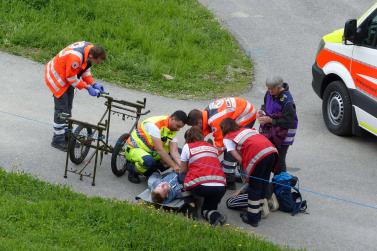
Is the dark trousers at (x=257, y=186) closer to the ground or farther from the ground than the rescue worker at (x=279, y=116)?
closer to the ground

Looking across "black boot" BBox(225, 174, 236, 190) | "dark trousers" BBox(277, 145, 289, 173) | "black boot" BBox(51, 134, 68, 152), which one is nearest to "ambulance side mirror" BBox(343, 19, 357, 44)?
"dark trousers" BBox(277, 145, 289, 173)

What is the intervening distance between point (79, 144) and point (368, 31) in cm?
446

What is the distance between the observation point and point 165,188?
29.0 feet

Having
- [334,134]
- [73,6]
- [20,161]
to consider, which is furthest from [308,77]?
[20,161]

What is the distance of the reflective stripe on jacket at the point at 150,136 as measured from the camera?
31.1ft

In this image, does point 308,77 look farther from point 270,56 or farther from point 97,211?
point 97,211

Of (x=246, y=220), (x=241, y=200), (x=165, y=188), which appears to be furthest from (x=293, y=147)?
(x=165, y=188)

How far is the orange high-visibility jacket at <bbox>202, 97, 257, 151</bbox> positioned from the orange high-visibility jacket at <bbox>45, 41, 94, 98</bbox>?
1.67 metres

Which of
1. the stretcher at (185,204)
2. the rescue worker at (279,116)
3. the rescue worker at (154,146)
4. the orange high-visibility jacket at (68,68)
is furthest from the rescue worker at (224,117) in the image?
the orange high-visibility jacket at (68,68)

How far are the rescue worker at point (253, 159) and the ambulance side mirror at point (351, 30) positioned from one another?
Answer: 3041mm

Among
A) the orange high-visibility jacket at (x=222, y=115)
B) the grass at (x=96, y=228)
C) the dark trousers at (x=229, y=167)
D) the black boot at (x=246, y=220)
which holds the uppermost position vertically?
the orange high-visibility jacket at (x=222, y=115)

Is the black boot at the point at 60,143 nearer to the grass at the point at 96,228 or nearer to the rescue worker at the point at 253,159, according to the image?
the grass at the point at 96,228

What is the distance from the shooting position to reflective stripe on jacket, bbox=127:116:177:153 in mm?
9484

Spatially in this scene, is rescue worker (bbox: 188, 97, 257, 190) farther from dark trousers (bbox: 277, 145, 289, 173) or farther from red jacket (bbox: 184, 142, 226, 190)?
red jacket (bbox: 184, 142, 226, 190)
